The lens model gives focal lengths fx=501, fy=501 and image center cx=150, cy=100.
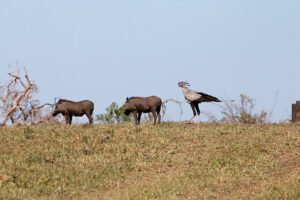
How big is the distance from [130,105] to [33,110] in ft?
46.3

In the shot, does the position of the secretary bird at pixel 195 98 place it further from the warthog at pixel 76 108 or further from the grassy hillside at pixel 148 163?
the warthog at pixel 76 108

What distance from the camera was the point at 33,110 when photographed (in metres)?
33.6

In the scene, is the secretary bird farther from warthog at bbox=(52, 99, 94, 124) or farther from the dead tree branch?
the dead tree branch

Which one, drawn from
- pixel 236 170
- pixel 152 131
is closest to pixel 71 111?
pixel 152 131

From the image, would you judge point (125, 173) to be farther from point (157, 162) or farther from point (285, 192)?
point (285, 192)

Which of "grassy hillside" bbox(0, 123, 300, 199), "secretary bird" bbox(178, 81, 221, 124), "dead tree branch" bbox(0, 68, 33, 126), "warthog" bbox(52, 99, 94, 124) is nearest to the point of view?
"grassy hillside" bbox(0, 123, 300, 199)

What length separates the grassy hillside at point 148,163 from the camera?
11875 millimetres

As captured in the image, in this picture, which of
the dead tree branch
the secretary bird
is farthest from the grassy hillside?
the dead tree branch

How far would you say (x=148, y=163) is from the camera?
14.6 metres

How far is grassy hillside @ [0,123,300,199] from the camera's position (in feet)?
39.0

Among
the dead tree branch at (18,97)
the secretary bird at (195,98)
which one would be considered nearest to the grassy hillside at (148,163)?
the secretary bird at (195,98)

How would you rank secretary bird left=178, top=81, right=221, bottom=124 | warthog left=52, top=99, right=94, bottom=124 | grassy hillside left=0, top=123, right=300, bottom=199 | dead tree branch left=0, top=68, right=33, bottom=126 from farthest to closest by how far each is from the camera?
1. dead tree branch left=0, top=68, right=33, bottom=126
2. warthog left=52, top=99, right=94, bottom=124
3. secretary bird left=178, top=81, right=221, bottom=124
4. grassy hillside left=0, top=123, right=300, bottom=199

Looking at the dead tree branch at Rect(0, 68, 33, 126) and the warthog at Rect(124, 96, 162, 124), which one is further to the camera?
the dead tree branch at Rect(0, 68, 33, 126)

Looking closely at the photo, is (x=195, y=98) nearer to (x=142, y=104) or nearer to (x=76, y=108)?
(x=142, y=104)
